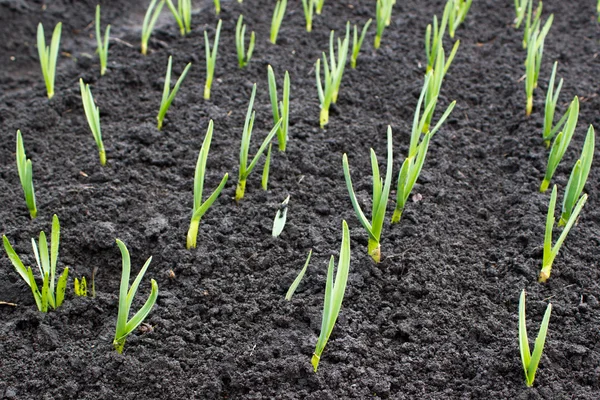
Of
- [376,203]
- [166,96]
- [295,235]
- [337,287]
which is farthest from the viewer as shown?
[166,96]

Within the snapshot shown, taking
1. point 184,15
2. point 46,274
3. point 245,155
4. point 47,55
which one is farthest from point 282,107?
point 184,15

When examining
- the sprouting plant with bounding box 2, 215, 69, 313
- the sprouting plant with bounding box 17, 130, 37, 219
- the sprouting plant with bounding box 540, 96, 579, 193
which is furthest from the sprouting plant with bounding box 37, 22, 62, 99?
the sprouting plant with bounding box 540, 96, 579, 193

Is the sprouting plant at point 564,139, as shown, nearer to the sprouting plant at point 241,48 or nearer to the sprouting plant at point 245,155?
the sprouting plant at point 245,155

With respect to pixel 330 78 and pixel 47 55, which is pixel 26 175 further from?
pixel 330 78

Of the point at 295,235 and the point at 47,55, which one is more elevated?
the point at 47,55

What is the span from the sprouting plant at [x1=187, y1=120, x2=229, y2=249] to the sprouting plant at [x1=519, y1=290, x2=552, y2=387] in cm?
79

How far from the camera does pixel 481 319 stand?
1.79m

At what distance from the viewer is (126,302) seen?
5.00 feet

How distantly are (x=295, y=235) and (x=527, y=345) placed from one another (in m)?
0.76

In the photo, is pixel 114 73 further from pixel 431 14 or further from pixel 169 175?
pixel 431 14

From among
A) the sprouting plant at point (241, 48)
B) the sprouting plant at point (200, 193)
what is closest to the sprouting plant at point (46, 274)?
the sprouting plant at point (200, 193)

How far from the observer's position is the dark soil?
1641 millimetres

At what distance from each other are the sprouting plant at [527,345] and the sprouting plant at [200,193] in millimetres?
793

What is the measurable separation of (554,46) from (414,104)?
3.04 feet
